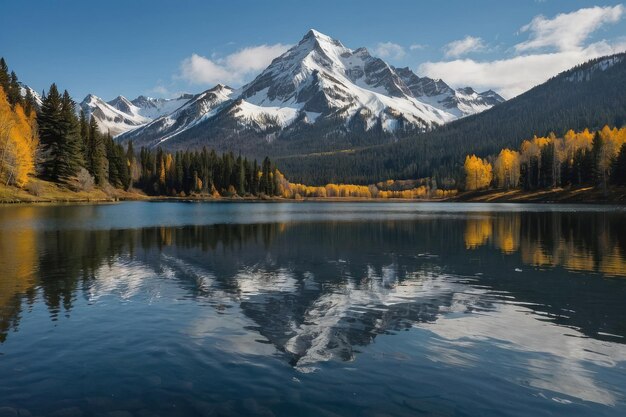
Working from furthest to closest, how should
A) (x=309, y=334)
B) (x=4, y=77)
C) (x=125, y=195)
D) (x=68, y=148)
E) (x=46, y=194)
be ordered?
1. (x=125, y=195)
2. (x=4, y=77)
3. (x=68, y=148)
4. (x=46, y=194)
5. (x=309, y=334)

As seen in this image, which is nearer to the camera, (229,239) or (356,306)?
(356,306)

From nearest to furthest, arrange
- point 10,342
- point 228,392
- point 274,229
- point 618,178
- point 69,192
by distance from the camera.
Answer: point 228,392
point 10,342
point 274,229
point 69,192
point 618,178

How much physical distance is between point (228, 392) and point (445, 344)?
865 centimetres

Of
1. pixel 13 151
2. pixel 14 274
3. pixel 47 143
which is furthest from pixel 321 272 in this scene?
pixel 47 143

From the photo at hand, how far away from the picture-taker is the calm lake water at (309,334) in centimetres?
1233

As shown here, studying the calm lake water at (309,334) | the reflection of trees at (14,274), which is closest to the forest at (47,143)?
the reflection of trees at (14,274)

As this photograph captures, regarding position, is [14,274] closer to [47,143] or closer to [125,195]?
[47,143]

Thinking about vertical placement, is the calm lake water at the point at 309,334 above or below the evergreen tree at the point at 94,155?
below

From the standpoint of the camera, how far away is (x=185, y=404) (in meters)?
11.9

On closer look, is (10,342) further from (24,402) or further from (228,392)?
(228,392)

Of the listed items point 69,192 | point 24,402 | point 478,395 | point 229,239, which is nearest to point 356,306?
point 478,395

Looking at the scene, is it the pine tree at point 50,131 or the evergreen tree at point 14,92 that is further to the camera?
the evergreen tree at point 14,92

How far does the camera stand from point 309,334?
17953 millimetres

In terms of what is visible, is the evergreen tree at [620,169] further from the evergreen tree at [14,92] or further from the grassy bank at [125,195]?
the evergreen tree at [14,92]
